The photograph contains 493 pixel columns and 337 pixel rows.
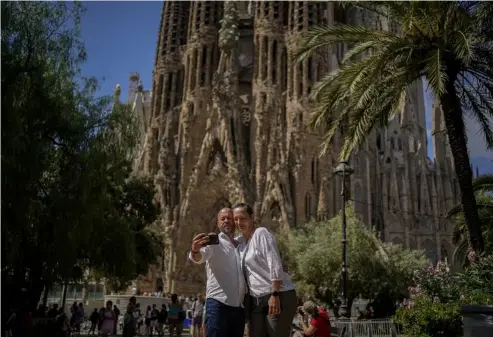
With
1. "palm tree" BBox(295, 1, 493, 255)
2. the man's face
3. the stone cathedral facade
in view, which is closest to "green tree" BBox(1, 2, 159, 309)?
"palm tree" BBox(295, 1, 493, 255)

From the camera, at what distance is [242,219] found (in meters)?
4.69

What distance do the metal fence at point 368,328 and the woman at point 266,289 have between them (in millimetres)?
8845

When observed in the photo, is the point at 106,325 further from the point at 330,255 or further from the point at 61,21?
the point at 330,255

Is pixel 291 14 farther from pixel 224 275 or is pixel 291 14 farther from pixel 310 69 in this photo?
pixel 224 275

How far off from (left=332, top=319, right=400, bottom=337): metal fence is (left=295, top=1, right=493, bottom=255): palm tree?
409 centimetres

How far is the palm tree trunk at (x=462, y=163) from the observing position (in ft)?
34.3

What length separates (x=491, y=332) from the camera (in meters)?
6.28

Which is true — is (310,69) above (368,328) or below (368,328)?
above

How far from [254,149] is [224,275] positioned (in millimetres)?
30951

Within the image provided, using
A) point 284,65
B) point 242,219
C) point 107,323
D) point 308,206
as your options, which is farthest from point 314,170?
point 242,219

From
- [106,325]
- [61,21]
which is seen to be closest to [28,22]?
[61,21]

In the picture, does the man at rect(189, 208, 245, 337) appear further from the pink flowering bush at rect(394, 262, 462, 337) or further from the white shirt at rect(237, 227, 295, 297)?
the pink flowering bush at rect(394, 262, 462, 337)

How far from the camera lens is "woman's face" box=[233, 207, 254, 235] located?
15.4 ft

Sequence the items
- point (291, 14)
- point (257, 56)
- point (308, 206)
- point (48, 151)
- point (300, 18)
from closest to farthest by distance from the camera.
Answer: point (48, 151) < point (308, 206) < point (300, 18) < point (257, 56) < point (291, 14)
